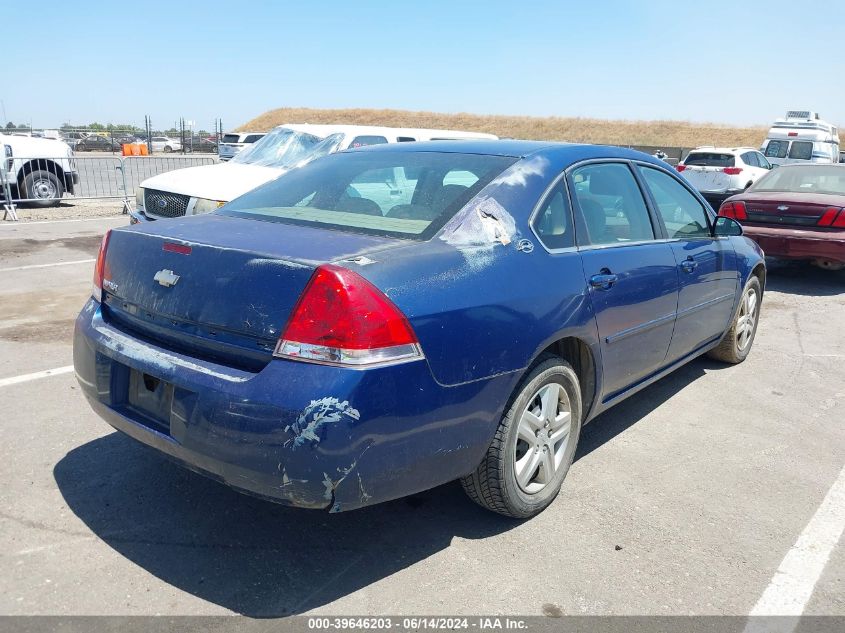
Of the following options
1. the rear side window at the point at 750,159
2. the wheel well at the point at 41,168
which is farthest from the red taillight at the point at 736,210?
the wheel well at the point at 41,168

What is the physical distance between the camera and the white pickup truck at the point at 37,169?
13055 millimetres

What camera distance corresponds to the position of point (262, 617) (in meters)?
2.50

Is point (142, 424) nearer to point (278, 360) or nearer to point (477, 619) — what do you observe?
point (278, 360)

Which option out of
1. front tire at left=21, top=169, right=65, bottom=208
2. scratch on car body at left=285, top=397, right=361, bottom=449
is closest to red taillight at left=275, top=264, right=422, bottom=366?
scratch on car body at left=285, top=397, right=361, bottom=449

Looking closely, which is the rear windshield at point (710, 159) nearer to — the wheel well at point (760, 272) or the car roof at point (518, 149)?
the wheel well at point (760, 272)

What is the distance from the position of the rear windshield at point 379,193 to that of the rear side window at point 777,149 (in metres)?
21.9

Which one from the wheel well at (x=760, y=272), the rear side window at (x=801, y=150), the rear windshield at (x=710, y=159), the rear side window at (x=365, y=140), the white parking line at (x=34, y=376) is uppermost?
the rear side window at (x=801, y=150)

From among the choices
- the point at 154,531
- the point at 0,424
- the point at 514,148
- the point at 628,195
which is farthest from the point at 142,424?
the point at 628,195

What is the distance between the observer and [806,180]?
9.32 metres

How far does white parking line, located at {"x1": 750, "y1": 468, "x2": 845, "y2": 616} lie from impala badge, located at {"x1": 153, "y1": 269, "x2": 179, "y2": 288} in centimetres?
254

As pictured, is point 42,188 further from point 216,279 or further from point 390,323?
point 390,323

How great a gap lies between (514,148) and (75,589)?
273 centimetres

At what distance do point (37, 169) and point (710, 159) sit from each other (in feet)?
48.5

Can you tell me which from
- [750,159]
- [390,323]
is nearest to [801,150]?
[750,159]
